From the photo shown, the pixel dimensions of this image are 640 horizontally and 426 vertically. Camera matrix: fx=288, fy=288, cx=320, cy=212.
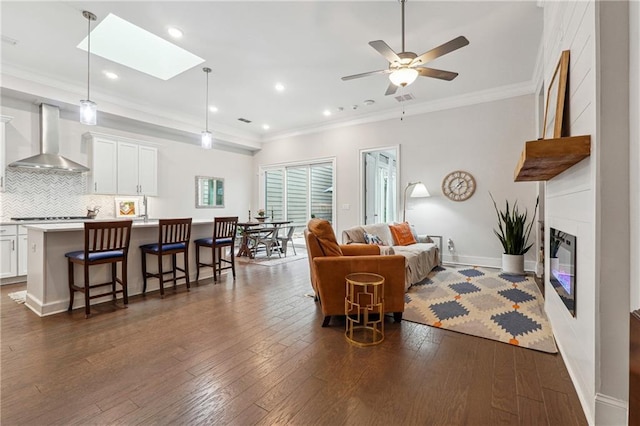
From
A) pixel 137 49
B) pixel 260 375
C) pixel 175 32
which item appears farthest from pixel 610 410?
pixel 137 49

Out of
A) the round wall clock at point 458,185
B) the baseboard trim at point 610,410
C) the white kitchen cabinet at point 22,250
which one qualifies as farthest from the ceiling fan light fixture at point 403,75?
the white kitchen cabinet at point 22,250

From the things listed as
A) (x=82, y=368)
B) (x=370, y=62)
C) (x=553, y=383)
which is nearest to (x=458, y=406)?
(x=553, y=383)

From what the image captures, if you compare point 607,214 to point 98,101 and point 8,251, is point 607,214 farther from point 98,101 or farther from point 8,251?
point 98,101

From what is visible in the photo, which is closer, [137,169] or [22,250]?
[22,250]

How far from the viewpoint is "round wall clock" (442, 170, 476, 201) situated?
5.39 metres

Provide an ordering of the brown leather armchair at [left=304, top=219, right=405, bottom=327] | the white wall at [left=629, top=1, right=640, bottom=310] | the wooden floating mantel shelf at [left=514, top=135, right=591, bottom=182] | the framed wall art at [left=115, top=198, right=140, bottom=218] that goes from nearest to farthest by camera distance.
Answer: the white wall at [left=629, top=1, right=640, bottom=310] < the wooden floating mantel shelf at [left=514, top=135, right=591, bottom=182] < the brown leather armchair at [left=304, top=219, right=405, bottom=327] < the framed wall art at [left=115, top=198, right=140, bottom=218]

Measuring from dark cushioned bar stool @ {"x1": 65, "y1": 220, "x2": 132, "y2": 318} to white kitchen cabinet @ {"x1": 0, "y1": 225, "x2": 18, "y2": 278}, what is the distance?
82.9 inches

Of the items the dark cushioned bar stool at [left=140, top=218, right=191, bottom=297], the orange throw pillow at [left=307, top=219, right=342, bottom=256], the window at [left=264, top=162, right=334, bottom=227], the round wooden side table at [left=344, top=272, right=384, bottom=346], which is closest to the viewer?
the round wooden side table at [left=344, top=272, right=384, bottom=346]

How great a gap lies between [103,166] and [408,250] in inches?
225

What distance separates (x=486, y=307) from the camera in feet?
10.3

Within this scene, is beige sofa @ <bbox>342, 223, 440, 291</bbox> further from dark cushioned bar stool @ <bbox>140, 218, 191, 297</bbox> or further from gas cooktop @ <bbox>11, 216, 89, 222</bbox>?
gas cooktop @ <bbox>11, 216, 89, 222</bbox>

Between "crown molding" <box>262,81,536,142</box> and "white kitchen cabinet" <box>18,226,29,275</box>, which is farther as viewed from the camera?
"crown molding" <box>262,81,536,142</box>

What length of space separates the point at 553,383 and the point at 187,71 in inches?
217

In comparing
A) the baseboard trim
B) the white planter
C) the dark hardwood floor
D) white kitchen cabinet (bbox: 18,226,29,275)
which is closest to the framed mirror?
white kitchen cabinet (bbox: 18,226,29,275)
